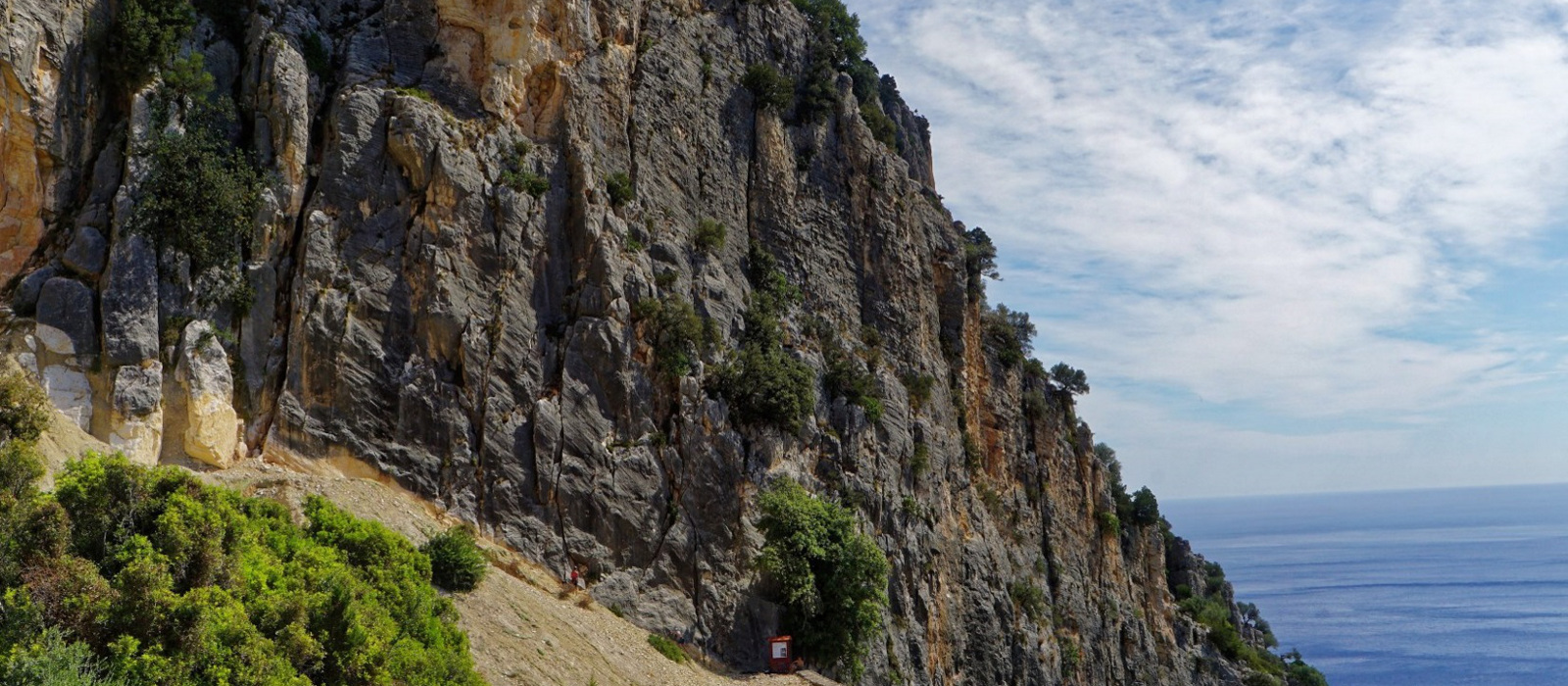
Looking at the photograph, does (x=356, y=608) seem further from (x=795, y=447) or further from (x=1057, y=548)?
(x=1057, y=548)

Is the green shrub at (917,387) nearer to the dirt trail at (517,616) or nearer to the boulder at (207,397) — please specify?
the dirt trail at (517,616)

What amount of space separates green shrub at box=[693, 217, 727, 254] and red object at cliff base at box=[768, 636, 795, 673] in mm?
13300

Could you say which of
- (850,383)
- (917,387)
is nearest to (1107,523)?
(917,387)

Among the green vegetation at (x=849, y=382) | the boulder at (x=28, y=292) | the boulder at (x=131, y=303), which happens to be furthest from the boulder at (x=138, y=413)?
the green vegetation at (x=849, y=382)

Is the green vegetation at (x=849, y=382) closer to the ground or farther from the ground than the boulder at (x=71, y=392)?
farther from the ground

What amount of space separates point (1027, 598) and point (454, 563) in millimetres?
31287

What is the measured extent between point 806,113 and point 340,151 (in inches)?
814

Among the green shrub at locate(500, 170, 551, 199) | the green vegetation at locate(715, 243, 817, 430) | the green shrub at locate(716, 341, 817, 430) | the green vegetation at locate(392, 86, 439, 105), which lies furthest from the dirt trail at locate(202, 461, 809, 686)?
the green vegetation at locate(392, 86, 439, 105)

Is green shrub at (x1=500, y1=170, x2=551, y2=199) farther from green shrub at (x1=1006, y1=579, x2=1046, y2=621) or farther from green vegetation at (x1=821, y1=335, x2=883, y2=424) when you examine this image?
green shrub at (x1=1006, y1=579, x2=1046, y2=621)

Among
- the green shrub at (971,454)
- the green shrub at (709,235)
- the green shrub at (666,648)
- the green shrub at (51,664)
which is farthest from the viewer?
the green shrub at (971,454)

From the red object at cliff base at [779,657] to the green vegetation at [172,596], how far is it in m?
13.5

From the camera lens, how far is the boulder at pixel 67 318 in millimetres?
21328

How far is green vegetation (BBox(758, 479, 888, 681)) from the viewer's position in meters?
31.2

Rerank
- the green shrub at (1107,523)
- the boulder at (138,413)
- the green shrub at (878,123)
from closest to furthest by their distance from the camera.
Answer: the boulder at (138,413) → the green shrub at (878,123) → the green shrub at (1107,523)
